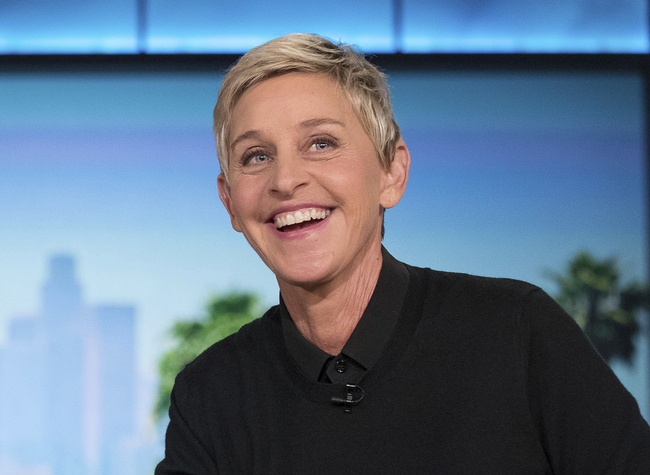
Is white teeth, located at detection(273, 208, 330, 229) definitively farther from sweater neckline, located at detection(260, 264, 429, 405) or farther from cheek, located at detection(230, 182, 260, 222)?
sweater neckline, located at detection(260, 264, 429, 405)

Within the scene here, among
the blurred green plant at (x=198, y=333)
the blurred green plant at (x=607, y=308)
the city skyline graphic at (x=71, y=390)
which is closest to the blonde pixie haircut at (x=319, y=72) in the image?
the blurred green plant at (x=198, y=333)

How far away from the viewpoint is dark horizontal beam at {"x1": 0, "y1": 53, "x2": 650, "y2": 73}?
4.68 m

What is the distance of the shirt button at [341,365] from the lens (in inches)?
43.5

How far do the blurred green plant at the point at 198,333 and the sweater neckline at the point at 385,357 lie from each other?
381cm

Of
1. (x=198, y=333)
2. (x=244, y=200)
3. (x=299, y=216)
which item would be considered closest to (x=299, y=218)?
(x=299, y=216)

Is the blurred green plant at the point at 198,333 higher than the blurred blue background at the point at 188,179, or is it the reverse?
the blurred blue background at the point at 188,179

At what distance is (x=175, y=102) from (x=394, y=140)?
179 inches

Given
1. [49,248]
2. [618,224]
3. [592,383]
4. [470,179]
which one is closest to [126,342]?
[49,248]

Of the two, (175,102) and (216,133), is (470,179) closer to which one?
(175,102)

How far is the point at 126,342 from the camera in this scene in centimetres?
507

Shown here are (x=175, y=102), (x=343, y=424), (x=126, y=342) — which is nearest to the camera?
(x=343, y=424)

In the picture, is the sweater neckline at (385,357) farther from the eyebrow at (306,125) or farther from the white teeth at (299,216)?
the eyebrow at (306,125)

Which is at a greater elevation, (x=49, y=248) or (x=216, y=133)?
(x=49, y=248)

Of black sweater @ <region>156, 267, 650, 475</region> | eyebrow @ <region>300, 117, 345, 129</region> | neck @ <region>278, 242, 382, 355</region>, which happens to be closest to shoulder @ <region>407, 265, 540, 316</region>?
black sweater @ <region>156, 267, 650, 475</region>
